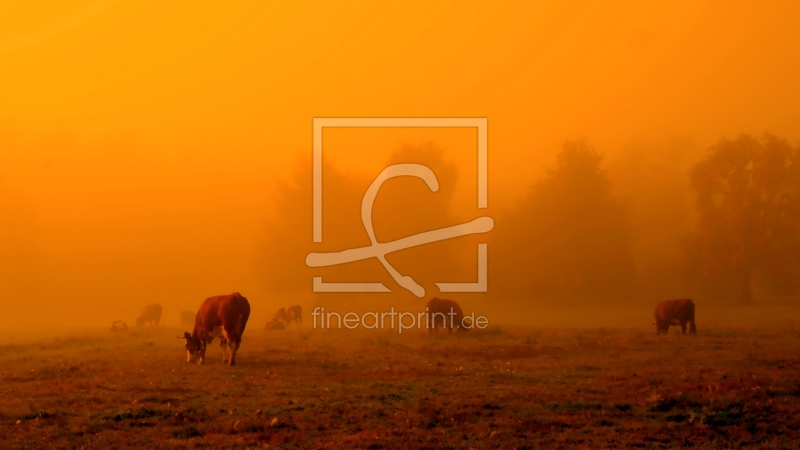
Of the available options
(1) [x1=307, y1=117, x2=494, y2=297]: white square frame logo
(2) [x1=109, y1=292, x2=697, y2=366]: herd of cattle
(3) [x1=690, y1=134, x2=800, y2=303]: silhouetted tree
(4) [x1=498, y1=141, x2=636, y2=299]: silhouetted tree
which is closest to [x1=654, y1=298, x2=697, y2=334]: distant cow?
(2) [x1=109, y1=292, x2=697, y2=366]: herd of cattle

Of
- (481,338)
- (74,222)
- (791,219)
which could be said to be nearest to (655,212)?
(791,219)

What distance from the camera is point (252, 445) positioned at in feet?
37.7

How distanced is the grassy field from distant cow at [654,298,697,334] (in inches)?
186

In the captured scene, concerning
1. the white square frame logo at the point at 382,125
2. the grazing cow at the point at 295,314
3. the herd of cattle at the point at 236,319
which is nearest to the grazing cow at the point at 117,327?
the herd of cattle at the point at 236,319

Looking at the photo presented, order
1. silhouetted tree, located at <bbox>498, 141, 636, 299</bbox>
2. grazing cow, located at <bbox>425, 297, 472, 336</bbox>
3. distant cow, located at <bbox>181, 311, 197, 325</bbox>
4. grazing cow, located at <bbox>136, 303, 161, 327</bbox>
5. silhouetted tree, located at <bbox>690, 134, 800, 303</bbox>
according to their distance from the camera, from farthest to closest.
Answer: silhouetted tree, located at <bbox>498, 141, 636, 299</bbox> → distant cow, located at <bbox>181, 311, 197, 325</bbox> → silhouetted tree, located at <bbox>690, 134, 800, 303</bbox> → grazing cow, located at <bbox>136, 303, 161, 327</bbox> → grazing cow, located at <bbox>425, 297, 472, 336</bbox>

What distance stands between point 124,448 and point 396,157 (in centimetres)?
5683

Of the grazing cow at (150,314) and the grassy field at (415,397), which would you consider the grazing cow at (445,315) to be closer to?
the grassy field at (415,397)

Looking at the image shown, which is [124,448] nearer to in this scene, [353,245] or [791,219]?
[353,245]

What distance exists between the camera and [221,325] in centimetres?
2394

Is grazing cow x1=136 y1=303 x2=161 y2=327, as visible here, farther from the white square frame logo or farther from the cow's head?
the cow's head

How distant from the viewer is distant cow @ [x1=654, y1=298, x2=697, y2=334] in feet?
105

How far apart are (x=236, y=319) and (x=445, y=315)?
15.4 meters

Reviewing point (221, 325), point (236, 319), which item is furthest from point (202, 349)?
point (236, 319)

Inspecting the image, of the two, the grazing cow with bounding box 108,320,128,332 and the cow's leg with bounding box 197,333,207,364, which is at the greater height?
the cow's leg with bounding box 197,333,207,364
